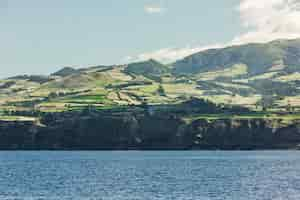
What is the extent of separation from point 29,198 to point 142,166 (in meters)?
79.0

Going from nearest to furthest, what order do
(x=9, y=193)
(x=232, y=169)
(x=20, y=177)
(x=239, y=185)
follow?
(x=9, y=193), (x=239, y=185), (x=20, y=177), (x=232, y=169)

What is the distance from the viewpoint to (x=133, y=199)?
10125 centimetres

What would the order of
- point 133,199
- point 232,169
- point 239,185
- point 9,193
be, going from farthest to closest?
point 232,169, point 239,185, point 9,193, point 133,199

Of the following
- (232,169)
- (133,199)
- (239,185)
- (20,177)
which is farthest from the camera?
(232,169)

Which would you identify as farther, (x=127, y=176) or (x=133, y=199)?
(x=127, y=176)

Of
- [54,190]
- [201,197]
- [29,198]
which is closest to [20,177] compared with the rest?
[54,190]

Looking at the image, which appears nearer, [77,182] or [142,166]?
[77,182]

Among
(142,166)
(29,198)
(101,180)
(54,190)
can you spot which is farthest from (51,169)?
(29,198)

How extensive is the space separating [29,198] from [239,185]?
3863cm

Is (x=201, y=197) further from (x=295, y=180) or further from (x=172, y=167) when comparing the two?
(x=172, y=167)

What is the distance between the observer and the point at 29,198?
4043 inches

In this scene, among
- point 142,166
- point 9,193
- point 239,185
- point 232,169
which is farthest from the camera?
point 142,166

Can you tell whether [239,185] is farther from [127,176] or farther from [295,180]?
[127,176]

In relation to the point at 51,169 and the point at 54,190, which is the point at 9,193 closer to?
the point at 54,190
